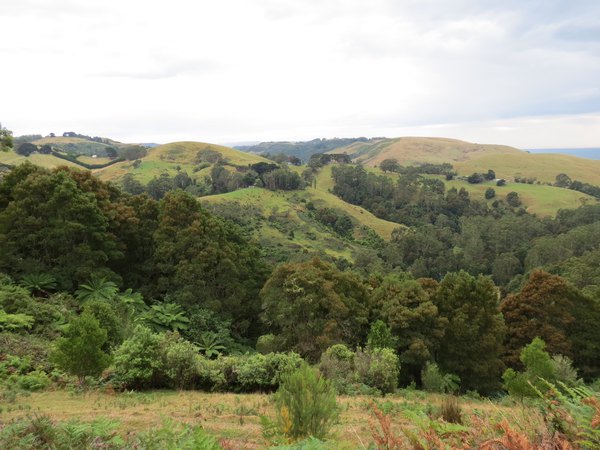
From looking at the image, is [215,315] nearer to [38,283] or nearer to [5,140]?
[38,283]

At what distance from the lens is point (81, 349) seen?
37.7 feet

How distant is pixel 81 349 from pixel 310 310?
1183cm

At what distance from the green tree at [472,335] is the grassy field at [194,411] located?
13.5m

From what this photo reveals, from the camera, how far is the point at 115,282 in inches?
902

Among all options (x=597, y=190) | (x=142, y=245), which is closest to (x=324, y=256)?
(x=142, y=245)

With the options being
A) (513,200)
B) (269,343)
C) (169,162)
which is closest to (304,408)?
(269,343)

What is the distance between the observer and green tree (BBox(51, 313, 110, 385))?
1150 centimetres

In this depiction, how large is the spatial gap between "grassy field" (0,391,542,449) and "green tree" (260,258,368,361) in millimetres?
7780

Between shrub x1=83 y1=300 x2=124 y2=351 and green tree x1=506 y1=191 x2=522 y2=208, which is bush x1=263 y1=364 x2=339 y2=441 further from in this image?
green tree x1=506 y1=191 x2=522 y2=208

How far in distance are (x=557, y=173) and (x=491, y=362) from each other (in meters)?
160

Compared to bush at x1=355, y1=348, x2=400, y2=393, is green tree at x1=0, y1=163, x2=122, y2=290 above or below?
above

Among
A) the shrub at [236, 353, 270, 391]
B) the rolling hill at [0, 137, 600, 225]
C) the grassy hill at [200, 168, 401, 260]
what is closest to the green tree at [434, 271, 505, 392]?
the shrub at [236, 353, 270, 391]

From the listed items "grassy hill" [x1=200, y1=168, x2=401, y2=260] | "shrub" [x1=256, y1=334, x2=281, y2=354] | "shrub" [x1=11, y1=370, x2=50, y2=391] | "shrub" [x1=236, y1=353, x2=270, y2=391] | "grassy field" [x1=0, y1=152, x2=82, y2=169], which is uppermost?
"grassy field" [x1=0, y1=152, x2=82, y2=169]

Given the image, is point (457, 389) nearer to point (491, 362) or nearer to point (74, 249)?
point (491, 362)
